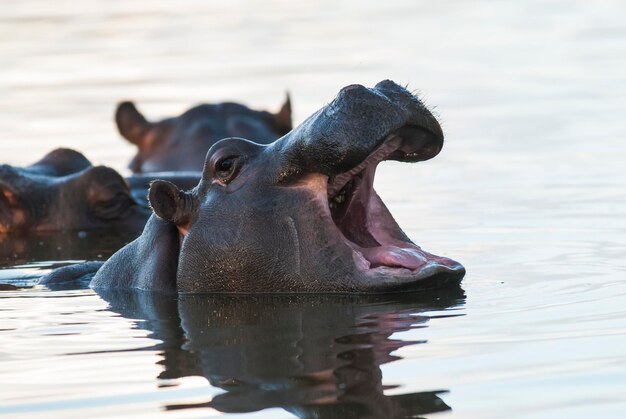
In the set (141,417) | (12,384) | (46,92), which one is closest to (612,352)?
(141,417)

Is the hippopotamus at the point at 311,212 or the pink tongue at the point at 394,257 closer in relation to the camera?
the hippopotamus at the point at 311,212

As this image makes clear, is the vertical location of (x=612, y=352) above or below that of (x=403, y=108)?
below

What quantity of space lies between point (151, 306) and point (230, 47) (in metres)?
13.9

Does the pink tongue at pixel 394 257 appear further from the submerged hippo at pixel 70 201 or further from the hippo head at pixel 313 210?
the submerged hippo at pixel 70 201

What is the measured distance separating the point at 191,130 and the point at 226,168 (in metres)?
6.94

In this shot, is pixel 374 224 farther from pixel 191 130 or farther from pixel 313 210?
pixel 191 130

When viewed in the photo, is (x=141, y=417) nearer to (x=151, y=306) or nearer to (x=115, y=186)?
(x=151, y=306)

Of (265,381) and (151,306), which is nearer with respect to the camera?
(265,381)

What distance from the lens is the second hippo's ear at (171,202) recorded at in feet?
27.5

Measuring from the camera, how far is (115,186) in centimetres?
1262

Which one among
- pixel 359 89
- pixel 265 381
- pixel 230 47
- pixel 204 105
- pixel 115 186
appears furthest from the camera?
pixel 230 47

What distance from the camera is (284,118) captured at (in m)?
15.0

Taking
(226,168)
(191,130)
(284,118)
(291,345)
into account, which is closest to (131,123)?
(191,130)

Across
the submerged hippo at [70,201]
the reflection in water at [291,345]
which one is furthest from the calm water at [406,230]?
the submerged hippo at [70,201]
